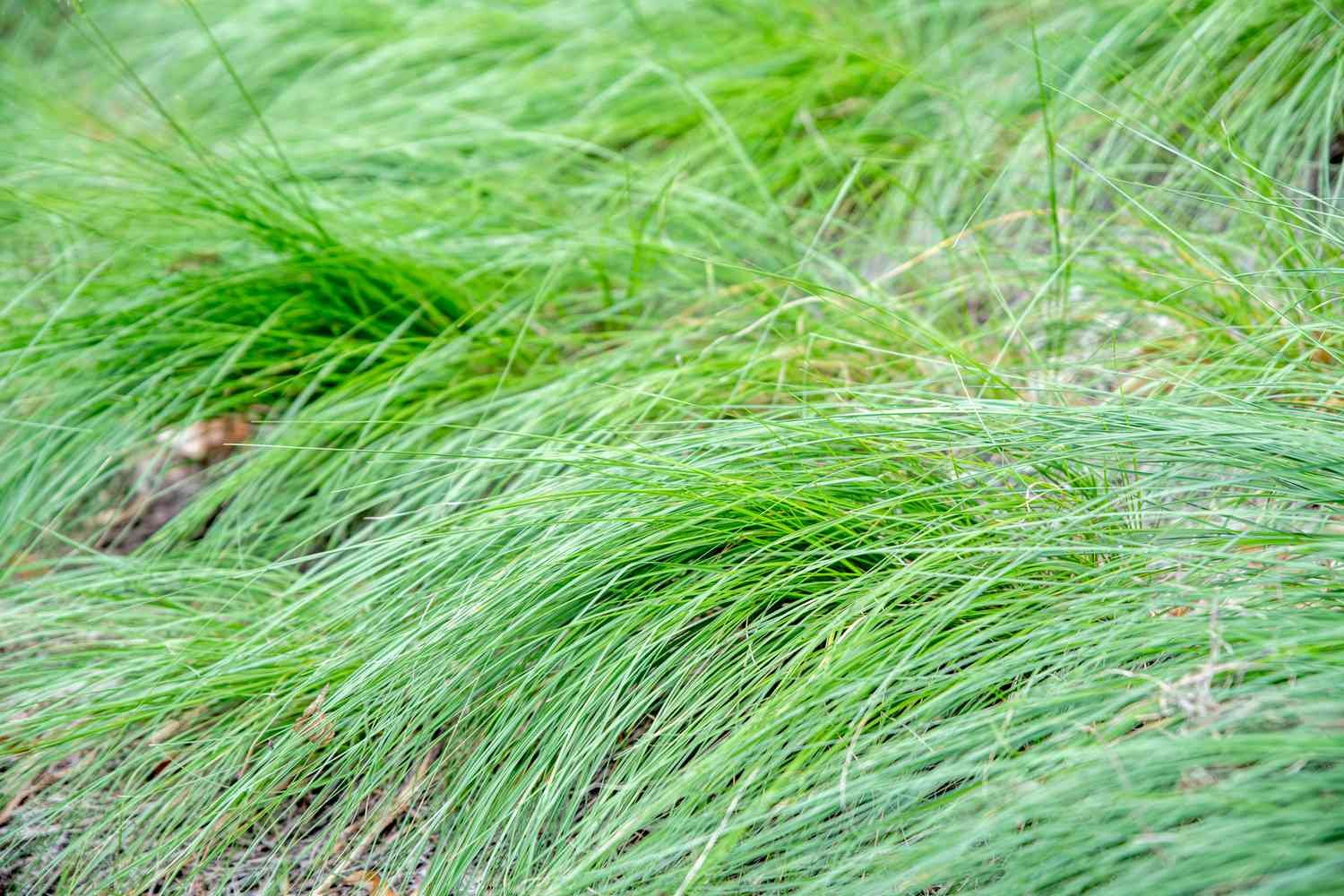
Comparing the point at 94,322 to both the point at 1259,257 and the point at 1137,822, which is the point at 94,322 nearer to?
the point at 1137,822

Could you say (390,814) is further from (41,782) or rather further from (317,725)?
(41,782)

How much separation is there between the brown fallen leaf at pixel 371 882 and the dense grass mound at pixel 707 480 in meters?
0.02

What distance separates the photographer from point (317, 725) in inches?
62.2

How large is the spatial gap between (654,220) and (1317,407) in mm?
1561

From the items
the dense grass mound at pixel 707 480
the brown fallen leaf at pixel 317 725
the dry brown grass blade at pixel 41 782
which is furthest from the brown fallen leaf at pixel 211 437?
the brown fallen leaf at pixel 317 725

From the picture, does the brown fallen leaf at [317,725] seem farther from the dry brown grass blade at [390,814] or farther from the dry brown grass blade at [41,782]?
the dry brown grass blade at [41,782]

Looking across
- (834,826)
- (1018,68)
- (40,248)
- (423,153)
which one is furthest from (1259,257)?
(40,248)

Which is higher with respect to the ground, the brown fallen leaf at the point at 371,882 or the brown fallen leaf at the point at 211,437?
the brown fallen leaf at the point at 211,437

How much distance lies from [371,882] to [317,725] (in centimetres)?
25

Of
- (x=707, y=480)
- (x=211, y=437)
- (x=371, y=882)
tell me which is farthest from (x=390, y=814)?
(x=211, y=437)

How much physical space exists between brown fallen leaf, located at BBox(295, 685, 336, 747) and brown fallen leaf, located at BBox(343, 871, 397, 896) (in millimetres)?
207

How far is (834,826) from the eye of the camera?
129cm

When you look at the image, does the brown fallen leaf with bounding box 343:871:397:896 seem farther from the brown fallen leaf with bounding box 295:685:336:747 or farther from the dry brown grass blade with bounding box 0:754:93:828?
the dry brown grass blade with bounding box 0:754:93:828

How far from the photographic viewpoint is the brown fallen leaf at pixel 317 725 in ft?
5.17
